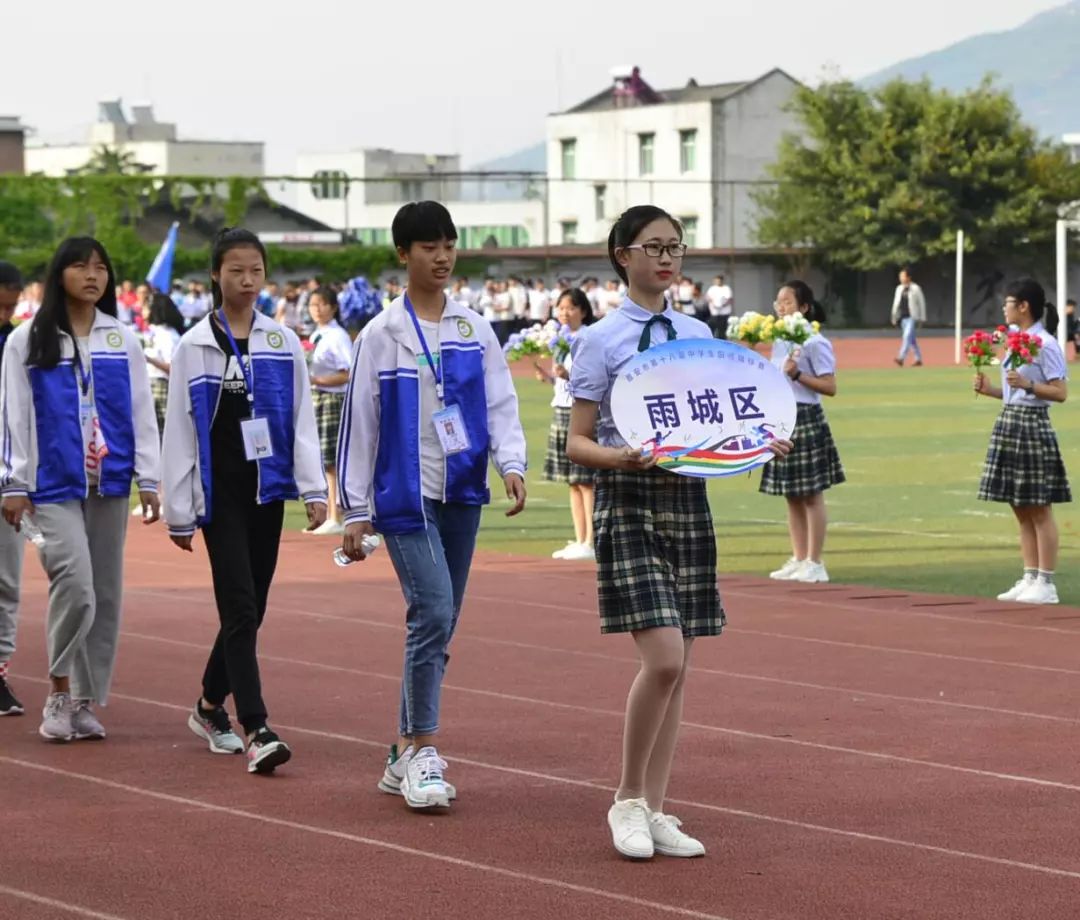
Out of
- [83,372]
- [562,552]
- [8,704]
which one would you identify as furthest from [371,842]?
[562,552]

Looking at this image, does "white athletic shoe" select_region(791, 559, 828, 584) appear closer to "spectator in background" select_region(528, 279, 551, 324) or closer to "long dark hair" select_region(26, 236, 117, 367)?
"long dark hair" select_region(26, 236, 117, 367)

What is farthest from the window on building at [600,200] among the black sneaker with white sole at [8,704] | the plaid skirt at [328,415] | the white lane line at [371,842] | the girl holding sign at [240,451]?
the white lane line at [371,842]

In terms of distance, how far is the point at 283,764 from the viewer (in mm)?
7652

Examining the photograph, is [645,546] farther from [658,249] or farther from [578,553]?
[578,553]

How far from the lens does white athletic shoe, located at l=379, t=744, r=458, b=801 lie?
7.07m

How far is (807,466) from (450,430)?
269 inches

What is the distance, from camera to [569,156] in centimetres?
8625

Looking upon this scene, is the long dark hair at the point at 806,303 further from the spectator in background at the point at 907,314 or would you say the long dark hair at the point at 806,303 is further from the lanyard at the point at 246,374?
the spectator in background at the point at 907,314

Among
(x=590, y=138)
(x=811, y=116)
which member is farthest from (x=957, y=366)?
(x=590, y=138)

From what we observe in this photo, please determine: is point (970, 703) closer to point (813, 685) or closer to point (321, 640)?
point (813, 685)

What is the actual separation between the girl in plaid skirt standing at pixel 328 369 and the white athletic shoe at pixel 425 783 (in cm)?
864

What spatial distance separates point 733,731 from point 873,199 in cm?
6166

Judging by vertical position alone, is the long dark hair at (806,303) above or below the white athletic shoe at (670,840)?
above

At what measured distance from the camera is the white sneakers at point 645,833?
6.18m
